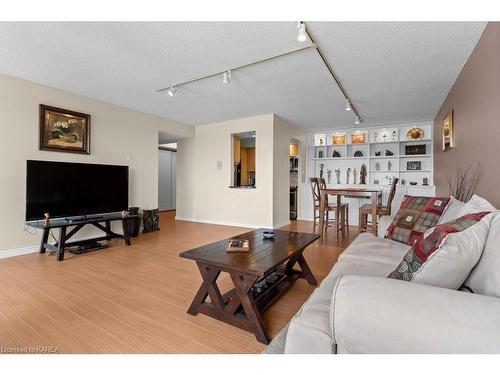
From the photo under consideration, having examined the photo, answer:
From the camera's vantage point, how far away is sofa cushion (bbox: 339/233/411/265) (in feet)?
5.69

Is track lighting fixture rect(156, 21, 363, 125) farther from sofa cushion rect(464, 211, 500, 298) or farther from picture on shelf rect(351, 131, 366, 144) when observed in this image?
picture on shelf rect(351, 131, 366, 144)

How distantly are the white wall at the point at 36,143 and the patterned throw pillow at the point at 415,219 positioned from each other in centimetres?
433

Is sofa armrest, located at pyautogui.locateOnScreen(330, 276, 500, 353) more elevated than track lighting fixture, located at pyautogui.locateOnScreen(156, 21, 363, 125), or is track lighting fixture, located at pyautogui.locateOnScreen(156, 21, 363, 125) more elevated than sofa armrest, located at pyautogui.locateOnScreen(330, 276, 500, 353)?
track lighting fixture, located at pyautogui.locateOnScreen(156, 21, 363, 125)

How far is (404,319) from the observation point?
29.4 inches

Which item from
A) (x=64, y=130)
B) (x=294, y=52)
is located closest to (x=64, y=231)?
(x=64, y=130)

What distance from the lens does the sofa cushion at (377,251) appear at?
1.73 m

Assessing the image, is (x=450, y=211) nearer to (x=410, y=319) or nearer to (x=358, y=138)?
(x=410, y=319)

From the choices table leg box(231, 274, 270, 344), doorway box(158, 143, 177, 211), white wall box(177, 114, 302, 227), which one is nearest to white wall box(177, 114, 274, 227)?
white wall box(177, 114, 302, 227)

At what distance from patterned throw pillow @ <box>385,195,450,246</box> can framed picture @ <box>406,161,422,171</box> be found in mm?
3791

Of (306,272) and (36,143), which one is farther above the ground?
(36,143)

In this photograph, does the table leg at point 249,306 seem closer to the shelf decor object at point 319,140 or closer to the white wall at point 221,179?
the white wall at point 221,179

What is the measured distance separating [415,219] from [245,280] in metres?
1.66

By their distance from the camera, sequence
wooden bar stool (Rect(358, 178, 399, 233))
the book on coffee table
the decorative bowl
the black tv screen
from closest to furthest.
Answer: the book on coffee table < the decorative bowl < the black tv screen < wooden bar stool (Rect(358, 178, 399, 233))
